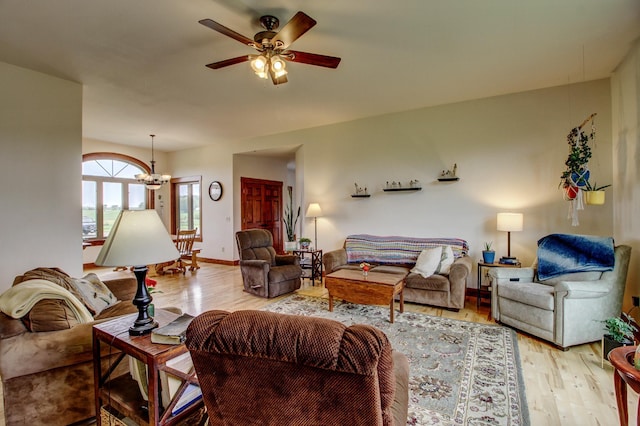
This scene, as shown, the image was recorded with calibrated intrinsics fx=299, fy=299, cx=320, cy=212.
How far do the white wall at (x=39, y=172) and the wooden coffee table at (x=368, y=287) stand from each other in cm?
319

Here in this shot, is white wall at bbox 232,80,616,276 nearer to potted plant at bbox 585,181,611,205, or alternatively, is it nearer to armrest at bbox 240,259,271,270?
potted plant at bbox 585,181,611,205

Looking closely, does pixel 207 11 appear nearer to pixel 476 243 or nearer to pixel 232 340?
pixel 232 340

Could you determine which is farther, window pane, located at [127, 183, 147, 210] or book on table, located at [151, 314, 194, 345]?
window pane, located at [127, 183, 147, 210]

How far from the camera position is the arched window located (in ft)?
22.2

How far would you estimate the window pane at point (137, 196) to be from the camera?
753cm

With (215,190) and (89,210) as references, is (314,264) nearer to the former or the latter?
(215,190)

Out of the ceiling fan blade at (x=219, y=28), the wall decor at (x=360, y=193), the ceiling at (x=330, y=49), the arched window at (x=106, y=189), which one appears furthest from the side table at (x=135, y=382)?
the arched window at (x=106, y=189)

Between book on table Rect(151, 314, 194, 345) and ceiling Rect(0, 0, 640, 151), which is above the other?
ceiling Rect(0, 0, 640, 151)

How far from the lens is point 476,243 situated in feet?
14.2

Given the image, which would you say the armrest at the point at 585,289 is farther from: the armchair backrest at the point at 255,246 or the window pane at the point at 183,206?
the window pane at the point at 183,206

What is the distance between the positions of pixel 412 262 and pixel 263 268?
7.16ft

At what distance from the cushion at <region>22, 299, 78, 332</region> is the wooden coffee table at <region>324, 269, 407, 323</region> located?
2.52 metres

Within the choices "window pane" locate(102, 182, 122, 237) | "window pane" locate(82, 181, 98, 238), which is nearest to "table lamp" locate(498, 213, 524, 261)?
"window pane" locate(102, 182, 122, 237)

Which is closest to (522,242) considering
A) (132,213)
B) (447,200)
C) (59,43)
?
(447,200)
